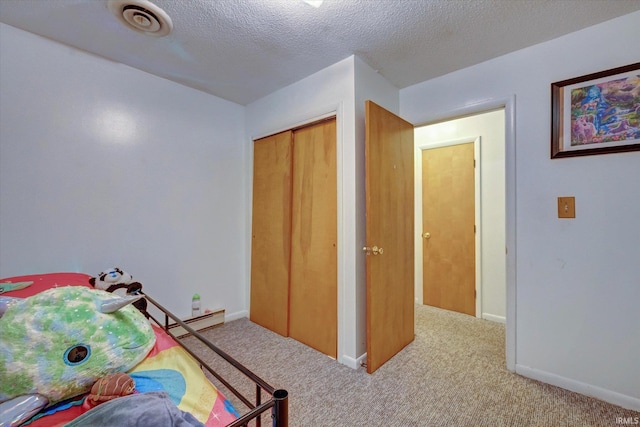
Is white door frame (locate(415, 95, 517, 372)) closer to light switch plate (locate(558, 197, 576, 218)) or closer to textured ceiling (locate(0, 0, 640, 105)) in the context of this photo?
light switch plate (locate(558, 197, 576, 218))

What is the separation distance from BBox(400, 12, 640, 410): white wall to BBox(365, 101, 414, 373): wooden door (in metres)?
0.78

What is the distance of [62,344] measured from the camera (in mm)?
821

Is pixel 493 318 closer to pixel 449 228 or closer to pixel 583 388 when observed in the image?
pixel 449 228

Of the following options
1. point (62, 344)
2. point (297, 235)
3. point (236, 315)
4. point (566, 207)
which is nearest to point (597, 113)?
point (566, 207)

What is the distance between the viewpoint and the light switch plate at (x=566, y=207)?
174 centimetres

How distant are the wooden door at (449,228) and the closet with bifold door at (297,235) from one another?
5.52 ft

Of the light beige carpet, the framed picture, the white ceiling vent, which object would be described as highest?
the white ceiling vent

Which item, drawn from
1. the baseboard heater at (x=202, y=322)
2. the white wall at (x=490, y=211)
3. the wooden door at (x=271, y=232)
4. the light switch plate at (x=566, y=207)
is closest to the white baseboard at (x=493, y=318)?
the white wall at (x=490, y=211)

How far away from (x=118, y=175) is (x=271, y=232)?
1.37m

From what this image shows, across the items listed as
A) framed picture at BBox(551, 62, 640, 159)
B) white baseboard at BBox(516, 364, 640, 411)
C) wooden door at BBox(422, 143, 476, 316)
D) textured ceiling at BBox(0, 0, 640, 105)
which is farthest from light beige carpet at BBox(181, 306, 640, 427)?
textured ceiling at BBox(0, 0, 640, 105)

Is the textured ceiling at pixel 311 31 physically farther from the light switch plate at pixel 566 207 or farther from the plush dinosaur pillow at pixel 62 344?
the plush dinosaur pillow at pixel 62 344

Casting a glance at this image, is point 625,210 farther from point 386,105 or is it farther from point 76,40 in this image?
point 76,40

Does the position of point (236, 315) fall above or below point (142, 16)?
below

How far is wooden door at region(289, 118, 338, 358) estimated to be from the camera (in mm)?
2225
